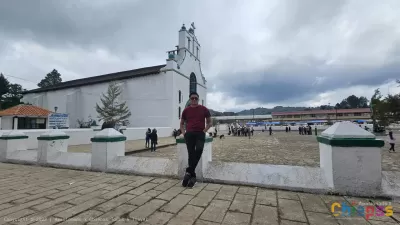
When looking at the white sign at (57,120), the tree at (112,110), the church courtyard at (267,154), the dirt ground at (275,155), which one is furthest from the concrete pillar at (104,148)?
the tree at (112,110)

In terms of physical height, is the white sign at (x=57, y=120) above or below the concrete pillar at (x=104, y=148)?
above

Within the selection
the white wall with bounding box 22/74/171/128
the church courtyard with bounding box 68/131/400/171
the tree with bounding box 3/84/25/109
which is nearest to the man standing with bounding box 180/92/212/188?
the church courtyard with bounding box 68/131/400/171

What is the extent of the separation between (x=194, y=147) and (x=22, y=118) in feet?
69.4

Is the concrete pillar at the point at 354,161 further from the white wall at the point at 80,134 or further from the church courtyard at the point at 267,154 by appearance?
the white wall at the point at 80,134

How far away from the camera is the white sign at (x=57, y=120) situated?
13.3 m

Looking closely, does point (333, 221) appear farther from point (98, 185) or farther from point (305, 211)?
point (98, 185)

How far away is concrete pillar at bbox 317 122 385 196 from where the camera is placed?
2779 mm

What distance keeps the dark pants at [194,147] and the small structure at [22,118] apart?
19845mm

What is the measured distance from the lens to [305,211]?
7.66 feet

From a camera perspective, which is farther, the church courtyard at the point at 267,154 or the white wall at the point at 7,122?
the white wall at the point at 7,122

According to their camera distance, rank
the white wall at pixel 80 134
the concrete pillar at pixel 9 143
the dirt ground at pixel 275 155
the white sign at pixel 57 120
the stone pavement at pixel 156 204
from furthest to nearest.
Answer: the white sign at pixel 57 120 → the white wall at pixel 80 134 → the dirt ground at pixel 275 155 → the concrete pillar at pixel 9 143 → the stone pavement at pixel 156 204

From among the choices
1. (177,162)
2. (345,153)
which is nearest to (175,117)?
(177,162)

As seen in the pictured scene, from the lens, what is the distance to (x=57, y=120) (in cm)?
1366

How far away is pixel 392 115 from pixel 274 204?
27467 millimetres
